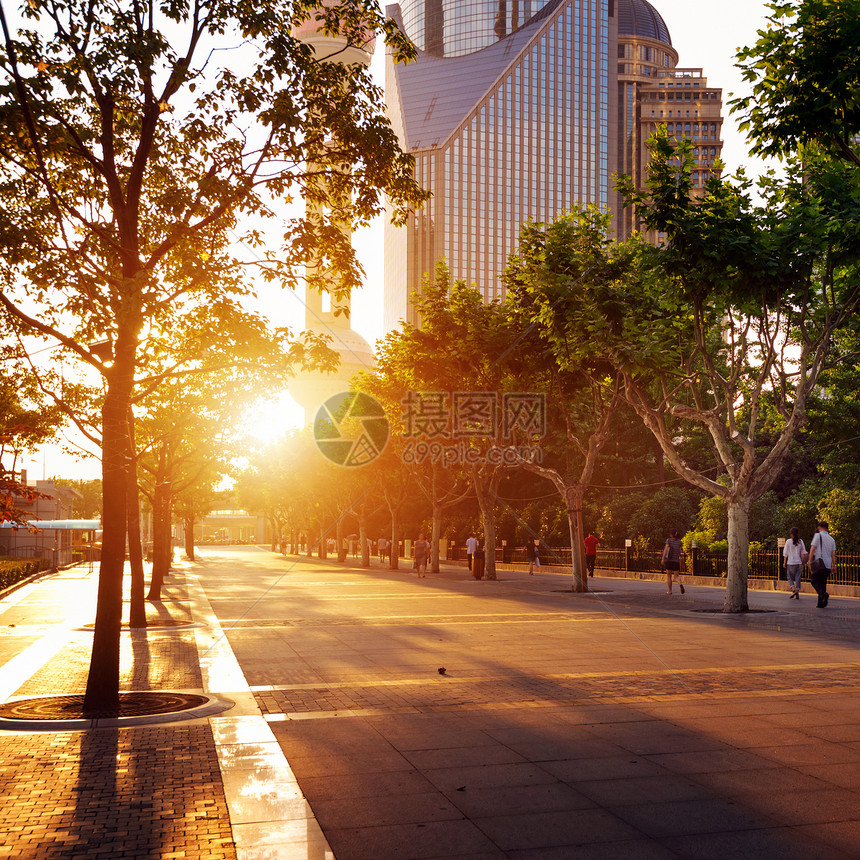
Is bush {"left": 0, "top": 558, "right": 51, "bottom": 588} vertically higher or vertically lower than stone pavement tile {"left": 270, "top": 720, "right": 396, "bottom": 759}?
lower

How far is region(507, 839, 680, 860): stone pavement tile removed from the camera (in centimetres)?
507

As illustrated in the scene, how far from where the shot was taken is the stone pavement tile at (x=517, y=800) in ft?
19.4

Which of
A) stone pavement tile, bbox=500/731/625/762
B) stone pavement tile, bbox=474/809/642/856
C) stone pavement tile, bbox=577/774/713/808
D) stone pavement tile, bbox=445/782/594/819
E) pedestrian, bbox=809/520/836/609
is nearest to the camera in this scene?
stone pavement tile, bbox=474/809/642/856

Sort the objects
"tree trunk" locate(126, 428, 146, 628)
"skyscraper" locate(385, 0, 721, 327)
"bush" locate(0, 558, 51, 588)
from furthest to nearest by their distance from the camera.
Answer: "skyscraper" locate(385, 0, 721, 327) → "bush" locate(0, 558, 51, 588) → "tree trunk" locate(126, 428, 146, 628)

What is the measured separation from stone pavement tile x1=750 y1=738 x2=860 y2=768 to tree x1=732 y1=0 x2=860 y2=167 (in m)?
6.69

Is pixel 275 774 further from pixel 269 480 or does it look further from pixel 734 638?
pixel 269 480

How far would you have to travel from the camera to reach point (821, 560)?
899 inches

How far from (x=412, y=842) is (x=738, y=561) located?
16.9 m

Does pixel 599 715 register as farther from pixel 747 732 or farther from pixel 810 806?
pixel 810 806

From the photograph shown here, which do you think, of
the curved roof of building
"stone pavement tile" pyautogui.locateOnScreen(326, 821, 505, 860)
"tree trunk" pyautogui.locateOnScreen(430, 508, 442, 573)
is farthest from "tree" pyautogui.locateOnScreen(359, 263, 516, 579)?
the curved roof of building

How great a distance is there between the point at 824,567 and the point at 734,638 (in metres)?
8.09

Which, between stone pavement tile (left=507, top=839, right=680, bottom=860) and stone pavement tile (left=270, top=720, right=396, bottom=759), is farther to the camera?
stone pavement tile (left=270, top=720, right=396, bottom=759)

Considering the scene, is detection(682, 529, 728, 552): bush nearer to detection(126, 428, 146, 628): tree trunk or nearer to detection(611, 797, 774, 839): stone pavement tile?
detection(126, 428, 146, 628): tree trunk

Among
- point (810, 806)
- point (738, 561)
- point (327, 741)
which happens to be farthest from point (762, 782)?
point (738, 561)
